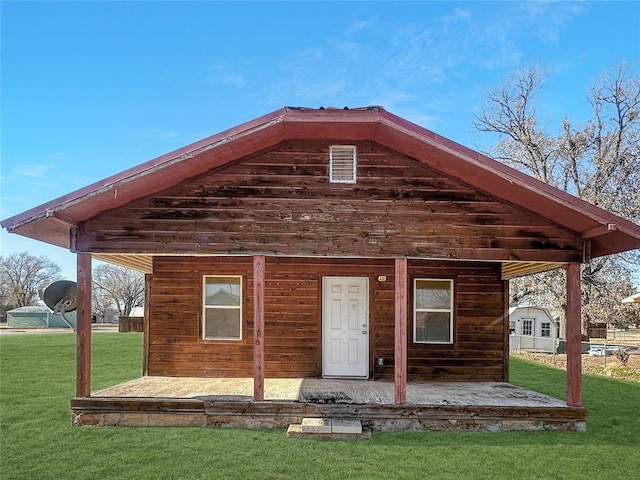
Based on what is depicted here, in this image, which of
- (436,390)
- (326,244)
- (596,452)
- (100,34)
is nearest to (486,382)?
(436,390)

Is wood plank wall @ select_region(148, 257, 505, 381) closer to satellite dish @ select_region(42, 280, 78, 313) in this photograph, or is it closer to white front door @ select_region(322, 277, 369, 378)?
white front door @ select_region(322, 277, 369, 378)

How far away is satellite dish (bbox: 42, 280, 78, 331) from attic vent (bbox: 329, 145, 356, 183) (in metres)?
5.21

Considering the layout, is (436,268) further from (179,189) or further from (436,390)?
(179,189)

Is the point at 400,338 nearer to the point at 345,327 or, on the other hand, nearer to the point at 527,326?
the point at 345,327

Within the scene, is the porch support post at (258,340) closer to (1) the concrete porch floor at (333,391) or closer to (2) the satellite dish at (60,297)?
(1) the concrete porch floor at (333,391)

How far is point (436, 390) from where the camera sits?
348 inches

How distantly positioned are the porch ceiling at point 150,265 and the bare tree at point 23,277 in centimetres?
5498

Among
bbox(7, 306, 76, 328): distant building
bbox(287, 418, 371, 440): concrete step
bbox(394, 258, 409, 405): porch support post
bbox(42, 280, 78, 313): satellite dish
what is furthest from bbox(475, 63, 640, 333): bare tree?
bbox(7, 306, 76, 328): distant building

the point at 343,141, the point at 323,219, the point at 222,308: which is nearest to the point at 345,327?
the point at 222,308

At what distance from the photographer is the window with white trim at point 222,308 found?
1016cm

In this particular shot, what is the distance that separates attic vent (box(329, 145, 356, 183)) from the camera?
771 centimetres

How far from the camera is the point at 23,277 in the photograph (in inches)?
2435

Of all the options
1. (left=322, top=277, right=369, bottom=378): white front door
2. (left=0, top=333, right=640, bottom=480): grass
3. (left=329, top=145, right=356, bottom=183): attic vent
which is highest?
(left=329, top=145, right=356, bottom=183): attic vent

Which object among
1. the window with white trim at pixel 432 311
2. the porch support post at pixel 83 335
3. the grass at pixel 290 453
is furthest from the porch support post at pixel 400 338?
the porch support post at pixel 83 335
